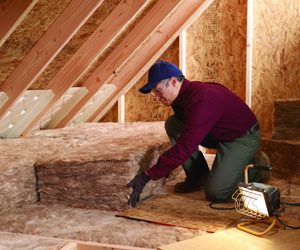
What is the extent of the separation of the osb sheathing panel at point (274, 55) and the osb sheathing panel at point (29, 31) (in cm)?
249

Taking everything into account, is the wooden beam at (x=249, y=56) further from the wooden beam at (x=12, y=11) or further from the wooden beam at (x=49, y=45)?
the wooden beam at (x=12, y=11)

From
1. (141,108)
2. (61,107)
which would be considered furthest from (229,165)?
(141,108)

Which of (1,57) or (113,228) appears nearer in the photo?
(113,228)

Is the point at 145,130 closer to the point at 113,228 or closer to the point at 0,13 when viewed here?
the point at 113,228

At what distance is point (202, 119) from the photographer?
8.73ft

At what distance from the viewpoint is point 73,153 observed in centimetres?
312

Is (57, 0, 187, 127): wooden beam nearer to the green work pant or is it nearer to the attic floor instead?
the green work pant

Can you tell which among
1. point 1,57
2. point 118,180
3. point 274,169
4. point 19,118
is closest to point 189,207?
point 118,180

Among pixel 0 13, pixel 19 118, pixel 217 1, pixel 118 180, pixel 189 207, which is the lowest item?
pixel 189 207

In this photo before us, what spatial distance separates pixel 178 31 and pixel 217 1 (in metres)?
0.51

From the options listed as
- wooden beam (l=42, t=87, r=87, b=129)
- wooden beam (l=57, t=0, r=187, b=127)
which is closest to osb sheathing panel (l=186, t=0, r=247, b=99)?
wooden beam (l=57, t=0, r=187, b=127)

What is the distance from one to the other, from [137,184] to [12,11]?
3.81 feet

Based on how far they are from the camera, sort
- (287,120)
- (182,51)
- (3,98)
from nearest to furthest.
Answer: (3,98), (287,120), (182,51)

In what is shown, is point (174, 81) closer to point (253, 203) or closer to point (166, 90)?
point (166, 90)
